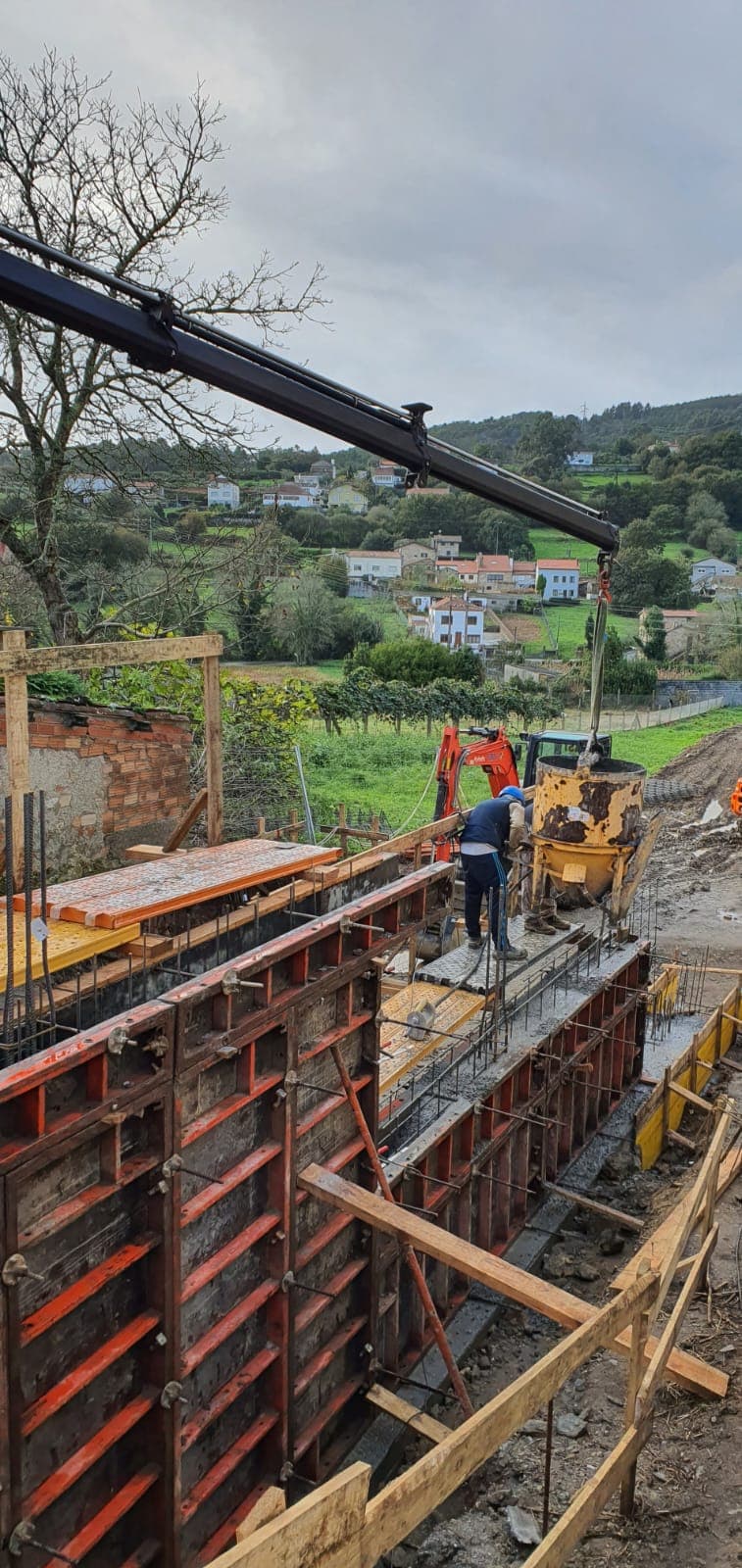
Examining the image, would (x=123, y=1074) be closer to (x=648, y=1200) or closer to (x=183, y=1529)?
(x=183, y=1529)

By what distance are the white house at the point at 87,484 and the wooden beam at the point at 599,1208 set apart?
12169 mm

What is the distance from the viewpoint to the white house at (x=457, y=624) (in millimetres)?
63219

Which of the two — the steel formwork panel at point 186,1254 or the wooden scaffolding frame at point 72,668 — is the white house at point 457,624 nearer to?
the wooden scaffolding frame at point 72,668

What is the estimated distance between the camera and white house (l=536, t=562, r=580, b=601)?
8231 cm

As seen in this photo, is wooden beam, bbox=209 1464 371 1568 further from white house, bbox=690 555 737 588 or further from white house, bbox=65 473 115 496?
white house, bbox=690 555 737 588

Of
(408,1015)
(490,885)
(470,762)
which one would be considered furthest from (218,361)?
(470,762)

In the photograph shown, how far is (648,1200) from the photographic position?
1079 centimetres

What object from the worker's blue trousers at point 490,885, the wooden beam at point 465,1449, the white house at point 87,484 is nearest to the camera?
the wooden beam at point 465,1449

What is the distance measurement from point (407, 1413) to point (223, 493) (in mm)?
48389

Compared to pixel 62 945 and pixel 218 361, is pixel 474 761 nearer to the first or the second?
pixel 218 361

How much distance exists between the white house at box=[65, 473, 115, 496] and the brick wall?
5.82m

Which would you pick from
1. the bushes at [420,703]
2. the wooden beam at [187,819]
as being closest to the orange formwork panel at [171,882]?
the wooden beam at [187,819]

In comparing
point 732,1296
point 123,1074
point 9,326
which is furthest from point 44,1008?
point 9,326

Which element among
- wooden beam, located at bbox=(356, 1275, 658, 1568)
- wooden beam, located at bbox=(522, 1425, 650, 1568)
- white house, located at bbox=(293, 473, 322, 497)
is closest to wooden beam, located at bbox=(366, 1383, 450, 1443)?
wooden beam, located at bbox=(522, 1425, 650, 1568)
